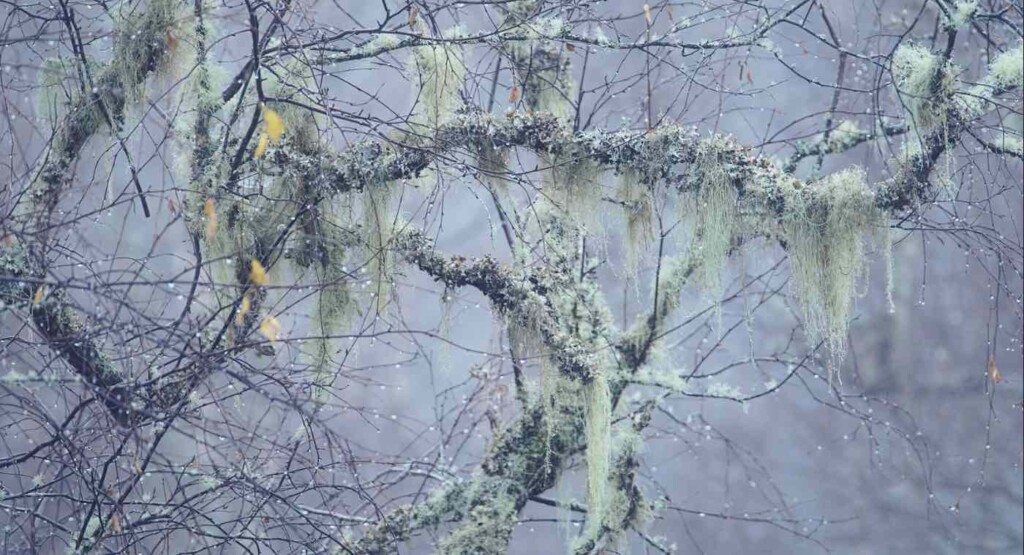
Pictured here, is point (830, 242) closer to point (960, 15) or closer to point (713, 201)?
point (713, 201)

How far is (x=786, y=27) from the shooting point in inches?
382

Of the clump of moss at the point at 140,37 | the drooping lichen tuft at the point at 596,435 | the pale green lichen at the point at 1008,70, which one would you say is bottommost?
the drooping lichen tuft at the point at 596,435

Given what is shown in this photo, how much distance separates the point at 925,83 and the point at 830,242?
650 millimetres

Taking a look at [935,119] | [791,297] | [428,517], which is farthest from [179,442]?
[935,119]

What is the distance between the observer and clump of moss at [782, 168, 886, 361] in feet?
12.6

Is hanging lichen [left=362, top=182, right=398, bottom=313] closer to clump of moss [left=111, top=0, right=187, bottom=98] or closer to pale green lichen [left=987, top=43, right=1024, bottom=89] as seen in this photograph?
clump of moss [left=111, top=0, right=187, bottom=98]

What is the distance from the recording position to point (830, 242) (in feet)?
12.9

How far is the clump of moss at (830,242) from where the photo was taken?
385 centimetres

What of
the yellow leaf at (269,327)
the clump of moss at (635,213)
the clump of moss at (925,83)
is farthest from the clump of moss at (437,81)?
the clump of moss at (925,83)

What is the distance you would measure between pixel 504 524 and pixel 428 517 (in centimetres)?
31

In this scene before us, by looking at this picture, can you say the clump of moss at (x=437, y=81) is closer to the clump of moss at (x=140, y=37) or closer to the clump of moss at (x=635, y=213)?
the clump of moss at (x=635, y=213)

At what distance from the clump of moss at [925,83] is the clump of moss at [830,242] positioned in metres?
0.30

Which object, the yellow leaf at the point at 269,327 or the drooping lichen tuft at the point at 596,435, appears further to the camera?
the drooping lichen tuft at the point at 596,435

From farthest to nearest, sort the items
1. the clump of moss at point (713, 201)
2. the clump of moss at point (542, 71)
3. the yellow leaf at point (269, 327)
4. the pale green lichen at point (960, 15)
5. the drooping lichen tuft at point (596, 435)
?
the clump of moss at point (542, 71) → the drooping lichen tuft at point (596, 435) → the clump of moss at point (713, 201) → the pale green lichen at point (960, 15) → the yellow leaf at point (269, 327)
